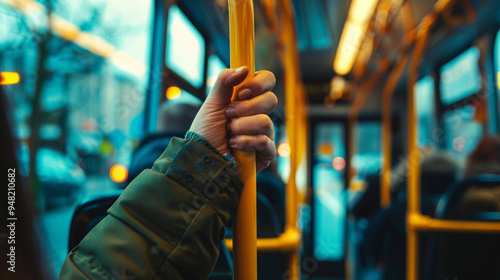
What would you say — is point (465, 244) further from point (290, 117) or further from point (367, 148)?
point (367, 148)

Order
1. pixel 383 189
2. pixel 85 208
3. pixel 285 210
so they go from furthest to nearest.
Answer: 1. pixel 383 189
2. pixel 285 210
3. pixel 85 208

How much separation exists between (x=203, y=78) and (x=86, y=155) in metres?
1.05

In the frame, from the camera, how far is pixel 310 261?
4539 mm

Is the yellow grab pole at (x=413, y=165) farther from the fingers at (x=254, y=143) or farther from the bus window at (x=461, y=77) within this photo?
the fingers at (x=254, y=143)

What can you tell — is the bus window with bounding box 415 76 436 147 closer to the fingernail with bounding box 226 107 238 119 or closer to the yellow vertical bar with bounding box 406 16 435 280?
the yellow vertical bar with bounding box 406 16 435 280

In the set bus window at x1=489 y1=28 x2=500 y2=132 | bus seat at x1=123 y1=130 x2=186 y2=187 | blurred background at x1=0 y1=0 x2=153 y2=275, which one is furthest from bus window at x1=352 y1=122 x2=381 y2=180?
bus seat at x1=123 y1=130 x2=186 y2=187

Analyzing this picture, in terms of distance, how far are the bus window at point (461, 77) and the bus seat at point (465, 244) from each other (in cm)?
70

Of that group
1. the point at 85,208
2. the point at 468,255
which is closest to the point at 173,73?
the point at 85,208

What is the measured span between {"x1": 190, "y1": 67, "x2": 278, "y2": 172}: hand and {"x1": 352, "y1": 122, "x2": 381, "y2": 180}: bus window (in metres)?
3.88

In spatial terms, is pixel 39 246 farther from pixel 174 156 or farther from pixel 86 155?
pixel 86 155

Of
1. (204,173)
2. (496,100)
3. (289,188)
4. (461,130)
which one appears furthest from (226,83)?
(461,130)

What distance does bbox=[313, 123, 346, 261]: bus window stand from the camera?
171 inches

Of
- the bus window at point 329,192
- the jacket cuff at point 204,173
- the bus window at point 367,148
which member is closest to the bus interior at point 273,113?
the jacket cuff at point 204,173

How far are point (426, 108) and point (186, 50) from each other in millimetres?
2616
